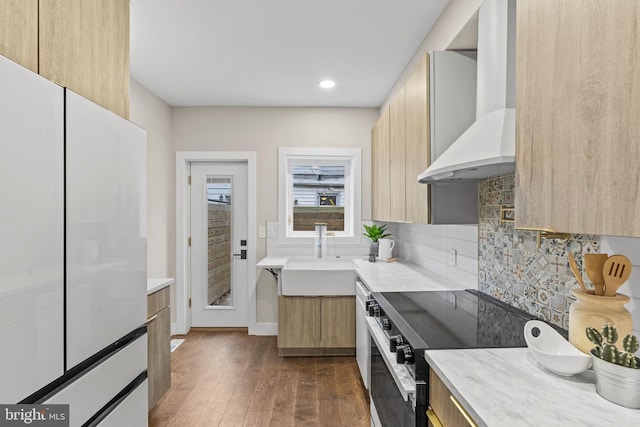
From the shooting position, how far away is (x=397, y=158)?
2682 mm

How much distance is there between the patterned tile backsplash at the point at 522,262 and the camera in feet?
4.63

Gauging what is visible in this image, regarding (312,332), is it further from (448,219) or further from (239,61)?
(239,61)

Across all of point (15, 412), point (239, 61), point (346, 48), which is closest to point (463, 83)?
point (346, 48)

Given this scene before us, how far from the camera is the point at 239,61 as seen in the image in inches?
115

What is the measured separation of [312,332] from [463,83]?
237cm

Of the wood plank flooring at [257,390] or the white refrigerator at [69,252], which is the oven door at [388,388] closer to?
the wood plank flooring at [257,390]

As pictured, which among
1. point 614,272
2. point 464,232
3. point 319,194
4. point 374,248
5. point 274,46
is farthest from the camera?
point 319,194

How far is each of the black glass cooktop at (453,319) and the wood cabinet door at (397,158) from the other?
→ 0.66 metres

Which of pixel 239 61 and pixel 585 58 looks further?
pixel 239 61

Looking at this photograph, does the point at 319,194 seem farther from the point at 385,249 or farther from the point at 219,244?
the point at 219,244

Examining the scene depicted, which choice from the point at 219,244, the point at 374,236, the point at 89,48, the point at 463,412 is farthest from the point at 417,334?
the point at 219,244

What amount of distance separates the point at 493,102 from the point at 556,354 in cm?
94

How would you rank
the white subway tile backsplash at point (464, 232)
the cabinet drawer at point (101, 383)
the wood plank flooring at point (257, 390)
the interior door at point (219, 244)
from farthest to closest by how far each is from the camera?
the interior door at point (219, 244) < the wood plank flooring at point (257, 390) < the white subway tile backsplash at point (464, 232) < the cabinet drawer at point (101, 383)

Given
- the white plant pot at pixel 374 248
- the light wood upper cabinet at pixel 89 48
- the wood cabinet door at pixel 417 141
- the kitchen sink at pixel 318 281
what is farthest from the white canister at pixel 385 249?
the light wood upper cabinet at pixel 89 48
